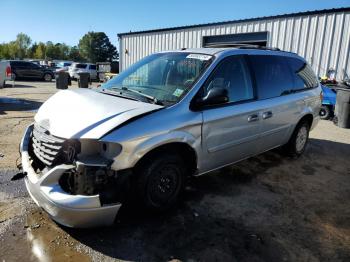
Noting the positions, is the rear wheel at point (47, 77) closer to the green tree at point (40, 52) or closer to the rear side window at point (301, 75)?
the rear side window at point (301, 75)

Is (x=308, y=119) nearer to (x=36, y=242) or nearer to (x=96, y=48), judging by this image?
(x=36, y=242)

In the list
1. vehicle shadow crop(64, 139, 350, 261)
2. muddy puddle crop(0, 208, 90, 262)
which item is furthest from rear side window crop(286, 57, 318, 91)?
muddy puddle crop(0, 208, 90, 262)

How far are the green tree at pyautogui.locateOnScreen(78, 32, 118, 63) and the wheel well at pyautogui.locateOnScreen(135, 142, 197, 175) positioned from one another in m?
97.6

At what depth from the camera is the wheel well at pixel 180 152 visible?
3.21 m

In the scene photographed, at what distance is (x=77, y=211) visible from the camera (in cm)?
273

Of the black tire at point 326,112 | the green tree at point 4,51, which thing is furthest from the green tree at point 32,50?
the black tire at point 326,112

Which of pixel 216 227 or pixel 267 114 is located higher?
pixel 267 114

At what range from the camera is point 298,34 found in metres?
12.7

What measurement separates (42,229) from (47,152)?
0.81 meters

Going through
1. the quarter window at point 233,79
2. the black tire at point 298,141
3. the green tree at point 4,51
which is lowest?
the black tire at point 298,141

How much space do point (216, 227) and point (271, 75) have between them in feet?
8.17

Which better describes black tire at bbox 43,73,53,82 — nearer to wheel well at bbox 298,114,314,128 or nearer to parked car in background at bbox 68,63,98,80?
parked car in background at bbox 68,63,98,80

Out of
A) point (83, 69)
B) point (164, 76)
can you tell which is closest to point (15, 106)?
point (164, 76)

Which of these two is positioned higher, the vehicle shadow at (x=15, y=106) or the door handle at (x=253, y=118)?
the door handle at (x=253, y=118)
